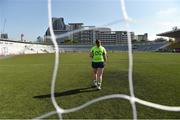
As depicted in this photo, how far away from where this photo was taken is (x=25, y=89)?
33.5ft

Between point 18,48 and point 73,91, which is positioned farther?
point 18,48

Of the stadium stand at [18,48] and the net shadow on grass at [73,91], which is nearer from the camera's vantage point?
the net shadow on grass at [73,91]

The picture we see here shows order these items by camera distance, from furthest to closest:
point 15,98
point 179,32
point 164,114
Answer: point 179,32, point 15,98, point 164,114

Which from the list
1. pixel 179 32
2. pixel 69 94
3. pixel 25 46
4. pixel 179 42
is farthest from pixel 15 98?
pixel 25 46

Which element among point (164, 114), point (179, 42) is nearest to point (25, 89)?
point (164, 114)

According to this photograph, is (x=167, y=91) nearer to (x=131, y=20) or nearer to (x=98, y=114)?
(x=98, y=114)

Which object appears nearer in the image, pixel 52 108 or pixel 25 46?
pixel 52 108

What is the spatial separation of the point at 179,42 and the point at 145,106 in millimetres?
73416

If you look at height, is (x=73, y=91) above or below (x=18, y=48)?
above

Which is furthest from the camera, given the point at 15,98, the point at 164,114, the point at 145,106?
the point at 15,98

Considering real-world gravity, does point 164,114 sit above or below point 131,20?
below

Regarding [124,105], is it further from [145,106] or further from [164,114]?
[164,114]

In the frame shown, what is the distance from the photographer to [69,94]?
918 centimetres

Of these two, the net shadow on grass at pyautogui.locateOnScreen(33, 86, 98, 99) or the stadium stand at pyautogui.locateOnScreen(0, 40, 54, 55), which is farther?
the stadium stand at pyautogui.locateOnScreen(0, 40, 54, 55)
